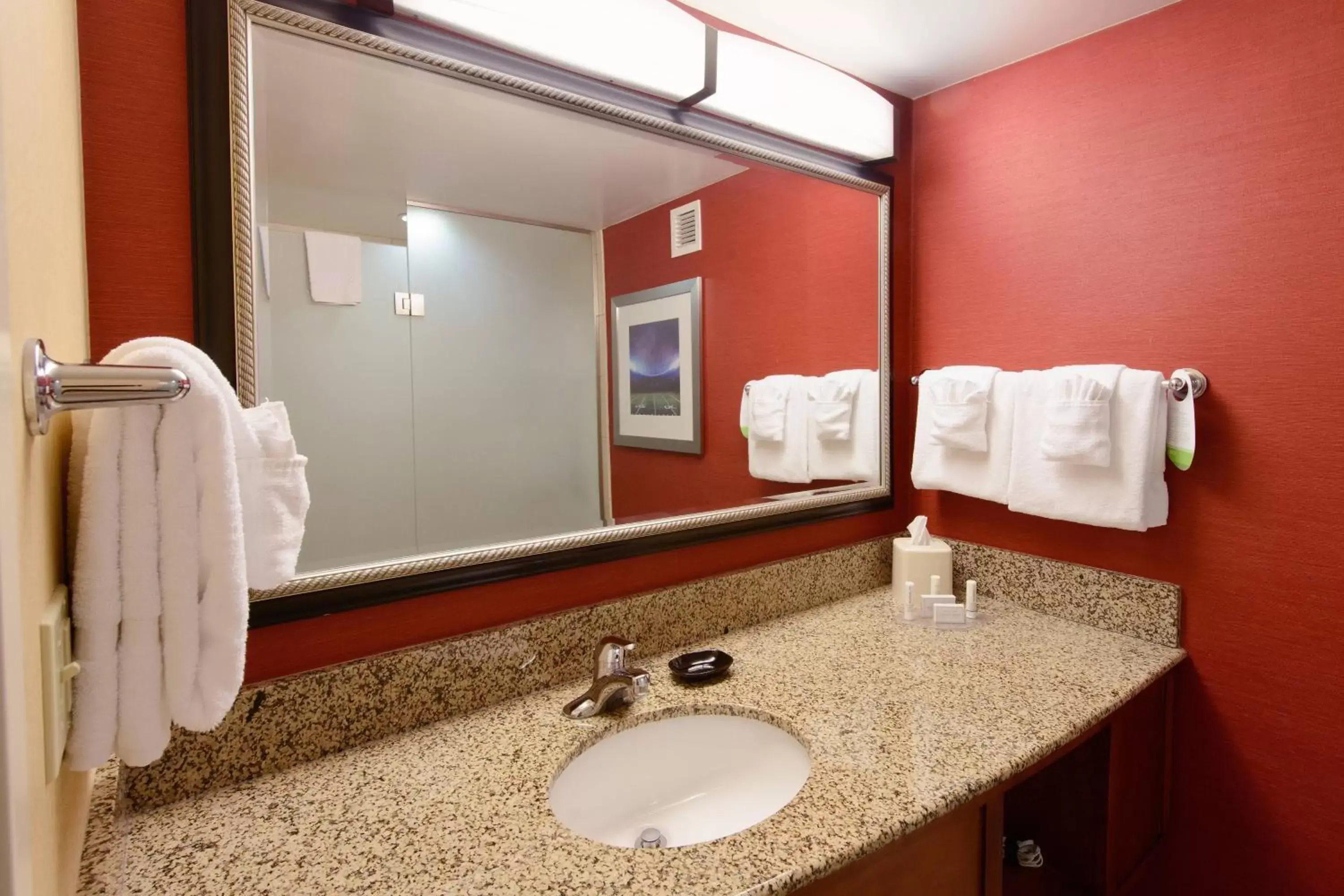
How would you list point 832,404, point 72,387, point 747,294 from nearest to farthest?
point 72,387 → point 747,294 → point 832,404

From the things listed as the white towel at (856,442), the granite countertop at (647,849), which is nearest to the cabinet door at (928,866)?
the granite countertop at (647,849)

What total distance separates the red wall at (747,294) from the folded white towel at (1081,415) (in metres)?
0.46

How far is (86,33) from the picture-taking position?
80cm

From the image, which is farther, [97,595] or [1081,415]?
[1081,415]

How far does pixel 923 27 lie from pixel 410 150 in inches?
42.3

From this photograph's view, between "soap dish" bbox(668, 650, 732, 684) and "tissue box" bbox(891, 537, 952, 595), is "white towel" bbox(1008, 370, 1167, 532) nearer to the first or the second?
"tissue box" bbox(891, 537, 952, 595)

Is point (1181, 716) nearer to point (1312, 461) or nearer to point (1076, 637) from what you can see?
point (1076, 637)

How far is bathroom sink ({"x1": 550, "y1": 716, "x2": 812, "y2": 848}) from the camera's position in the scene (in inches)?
39.2

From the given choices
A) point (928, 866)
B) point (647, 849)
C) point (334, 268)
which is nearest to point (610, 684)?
point (647, 849)

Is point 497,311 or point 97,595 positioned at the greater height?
point 497,311

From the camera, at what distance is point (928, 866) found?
88 centimetres

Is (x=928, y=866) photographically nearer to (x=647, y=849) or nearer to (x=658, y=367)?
(x=647, y=849)

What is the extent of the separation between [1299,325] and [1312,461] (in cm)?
24

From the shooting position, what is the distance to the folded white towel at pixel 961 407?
59.4 inches
